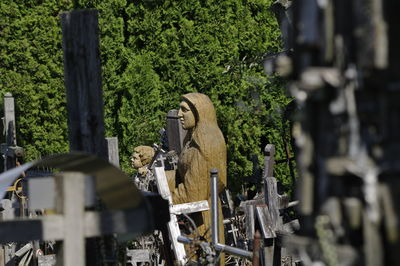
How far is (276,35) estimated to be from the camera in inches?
532

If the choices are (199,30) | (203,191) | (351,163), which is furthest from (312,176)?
(199,30)

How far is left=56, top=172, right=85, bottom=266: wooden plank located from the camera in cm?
414

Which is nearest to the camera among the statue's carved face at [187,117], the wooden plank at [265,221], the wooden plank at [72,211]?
the wooden plank at [72,211]

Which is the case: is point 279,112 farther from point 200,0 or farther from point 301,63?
point 301,63

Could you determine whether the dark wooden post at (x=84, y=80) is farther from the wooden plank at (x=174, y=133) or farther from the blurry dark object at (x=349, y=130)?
the wooden plank at (x=174, y=133)

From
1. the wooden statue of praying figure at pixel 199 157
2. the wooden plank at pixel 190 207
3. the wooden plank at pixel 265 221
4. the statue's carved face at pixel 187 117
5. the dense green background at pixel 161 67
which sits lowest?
the wooden plank at pixel 265 221

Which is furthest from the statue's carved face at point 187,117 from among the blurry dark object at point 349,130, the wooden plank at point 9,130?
the blurry dark object at point 349,130

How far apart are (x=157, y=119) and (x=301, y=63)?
10.5 m

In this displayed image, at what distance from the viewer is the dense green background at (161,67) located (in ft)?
43.1

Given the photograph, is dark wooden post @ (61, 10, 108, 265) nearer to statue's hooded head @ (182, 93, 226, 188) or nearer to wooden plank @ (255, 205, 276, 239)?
wooden plank @ (255, 205, 276, 239)

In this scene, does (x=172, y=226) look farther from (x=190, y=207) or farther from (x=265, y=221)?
(x=265, y=221)

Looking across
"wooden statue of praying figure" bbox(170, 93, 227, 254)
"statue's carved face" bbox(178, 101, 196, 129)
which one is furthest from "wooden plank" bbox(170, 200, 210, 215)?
"statue's carved face" bbox(178, 101, 196, 129)

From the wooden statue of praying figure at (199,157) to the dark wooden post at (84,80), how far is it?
13.6 ft

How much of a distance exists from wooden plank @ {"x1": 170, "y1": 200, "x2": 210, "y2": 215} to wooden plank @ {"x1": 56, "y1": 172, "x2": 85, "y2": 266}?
4667mm
